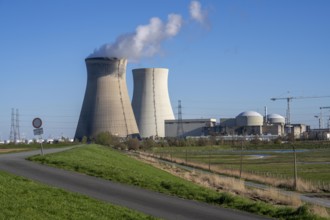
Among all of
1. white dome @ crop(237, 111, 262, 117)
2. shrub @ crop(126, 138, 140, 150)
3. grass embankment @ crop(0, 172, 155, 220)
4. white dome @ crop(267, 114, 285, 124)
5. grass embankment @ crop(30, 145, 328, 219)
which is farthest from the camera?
white dome @ crop(267, 114, 285, 124)

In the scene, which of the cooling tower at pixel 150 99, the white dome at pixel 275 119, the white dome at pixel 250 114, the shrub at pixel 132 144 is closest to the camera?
the shrub at pixel 132 144

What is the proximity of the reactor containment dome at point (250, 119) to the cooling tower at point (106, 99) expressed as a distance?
183 ft

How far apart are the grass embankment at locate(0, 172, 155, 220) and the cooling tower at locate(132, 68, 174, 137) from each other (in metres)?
49.5

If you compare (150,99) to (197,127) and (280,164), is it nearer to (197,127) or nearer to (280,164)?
(280,164)

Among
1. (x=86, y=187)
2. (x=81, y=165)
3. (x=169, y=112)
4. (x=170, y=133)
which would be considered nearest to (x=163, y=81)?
(x=169, y=112)

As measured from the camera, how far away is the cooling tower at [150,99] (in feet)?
193

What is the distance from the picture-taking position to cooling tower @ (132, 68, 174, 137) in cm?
5881

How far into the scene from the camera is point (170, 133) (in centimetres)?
9488

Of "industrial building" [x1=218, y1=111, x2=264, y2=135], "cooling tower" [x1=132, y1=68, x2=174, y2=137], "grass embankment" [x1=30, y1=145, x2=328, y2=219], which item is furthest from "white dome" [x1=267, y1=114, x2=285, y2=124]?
"grass embankment" [x1=30, y1=145, x2=328, y2=219]

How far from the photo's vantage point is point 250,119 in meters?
106

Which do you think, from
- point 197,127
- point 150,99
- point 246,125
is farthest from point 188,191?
point 246,125

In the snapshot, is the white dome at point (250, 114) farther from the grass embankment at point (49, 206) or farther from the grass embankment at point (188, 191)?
the grass embankment at point (49, 206)

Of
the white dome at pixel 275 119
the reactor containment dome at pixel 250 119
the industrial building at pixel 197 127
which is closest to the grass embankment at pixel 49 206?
the industrial building at pixel 197 127

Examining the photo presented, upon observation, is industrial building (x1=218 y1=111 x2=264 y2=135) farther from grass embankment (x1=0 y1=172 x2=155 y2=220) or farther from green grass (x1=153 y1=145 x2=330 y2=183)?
grass embankment (x1=0 y1=172 x2=155 y2=220)
